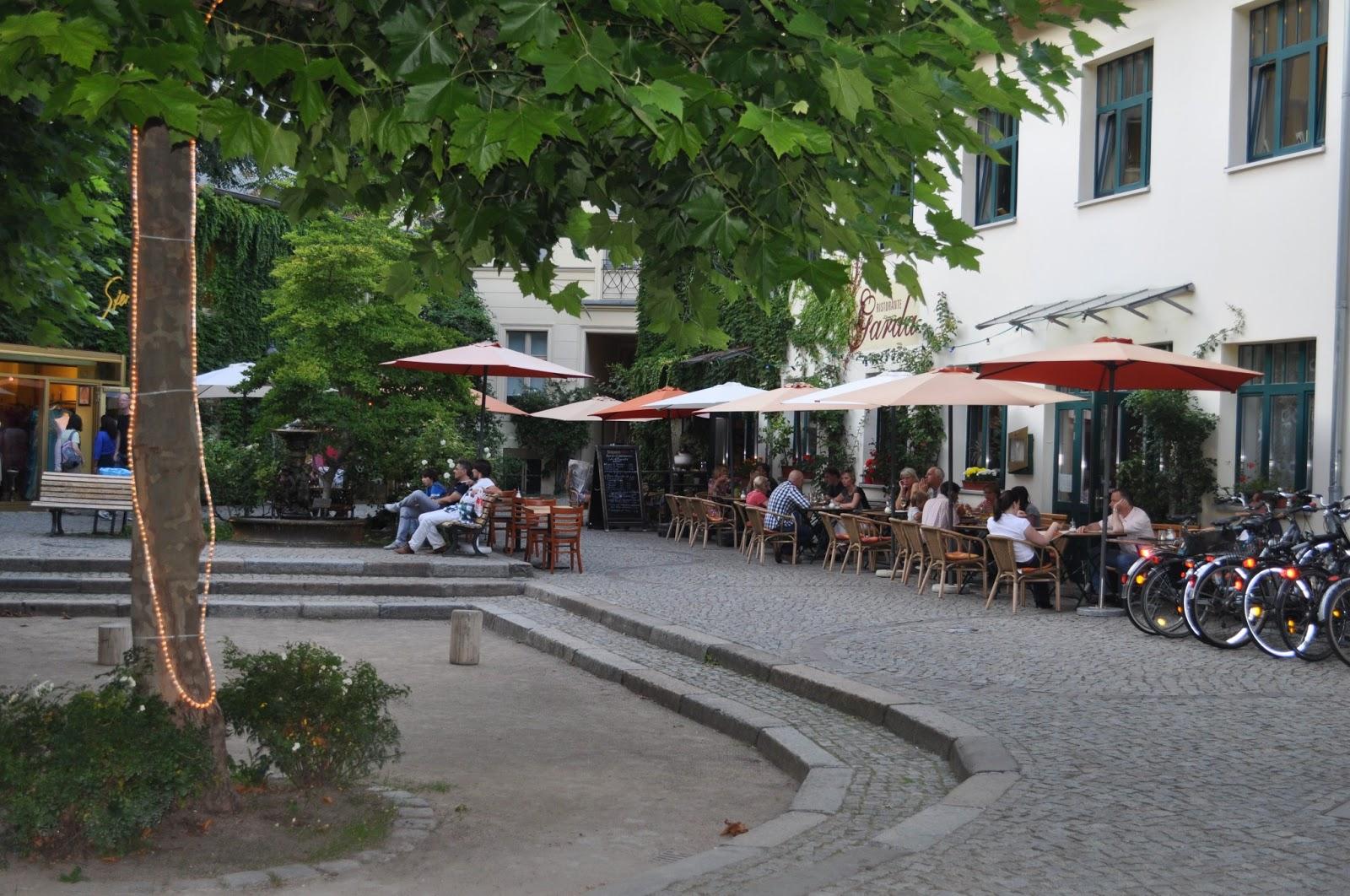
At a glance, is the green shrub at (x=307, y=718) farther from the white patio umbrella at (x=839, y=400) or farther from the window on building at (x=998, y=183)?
the window on building at (x=998, y=183)

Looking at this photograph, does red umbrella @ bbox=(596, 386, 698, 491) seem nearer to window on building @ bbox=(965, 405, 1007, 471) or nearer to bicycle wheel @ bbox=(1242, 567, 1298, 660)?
window on building @ bbox=(965, 405, 1007, 471)

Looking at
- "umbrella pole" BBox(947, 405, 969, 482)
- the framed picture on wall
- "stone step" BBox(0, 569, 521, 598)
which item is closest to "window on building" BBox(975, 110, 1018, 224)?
"umbrella pole" BBox(947, 405, 969, 482)

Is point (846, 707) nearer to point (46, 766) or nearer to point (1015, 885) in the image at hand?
point (1015, 885)

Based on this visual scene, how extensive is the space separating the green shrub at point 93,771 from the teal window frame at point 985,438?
1547cm

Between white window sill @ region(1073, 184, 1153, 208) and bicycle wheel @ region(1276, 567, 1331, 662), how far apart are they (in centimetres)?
765

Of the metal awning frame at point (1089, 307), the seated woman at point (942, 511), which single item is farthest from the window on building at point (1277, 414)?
the seated woman at point (942, 511)

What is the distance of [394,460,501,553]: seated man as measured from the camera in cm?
1727

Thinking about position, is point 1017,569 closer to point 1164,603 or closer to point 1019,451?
point 1164,603

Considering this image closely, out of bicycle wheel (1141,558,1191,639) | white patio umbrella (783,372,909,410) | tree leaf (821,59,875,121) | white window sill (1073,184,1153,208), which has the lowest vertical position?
bicycle wheel (1141,558,1191,639)

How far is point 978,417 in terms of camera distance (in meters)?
20.8

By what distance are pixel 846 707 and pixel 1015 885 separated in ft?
13.0

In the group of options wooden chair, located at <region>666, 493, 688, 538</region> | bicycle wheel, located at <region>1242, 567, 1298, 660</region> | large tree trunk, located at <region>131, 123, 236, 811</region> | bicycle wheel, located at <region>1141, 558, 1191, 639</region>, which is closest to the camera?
large tree trunk, located at <region>131, 123, 236, 811</region>

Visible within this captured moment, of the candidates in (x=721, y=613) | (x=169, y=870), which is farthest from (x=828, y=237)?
(x=721, y=613)

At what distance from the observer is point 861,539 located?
17.8 m
